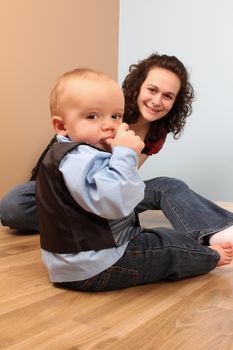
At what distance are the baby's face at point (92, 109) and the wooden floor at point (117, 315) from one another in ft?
1.03

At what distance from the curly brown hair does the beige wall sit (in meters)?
0.51

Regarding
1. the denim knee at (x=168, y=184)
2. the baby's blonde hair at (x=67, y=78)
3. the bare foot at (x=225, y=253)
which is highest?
the baby's blonde hair at (x=67, y=78)

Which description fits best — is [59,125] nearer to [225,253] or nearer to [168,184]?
[225,253]

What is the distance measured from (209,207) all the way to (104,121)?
617 mm

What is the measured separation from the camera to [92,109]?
850mm

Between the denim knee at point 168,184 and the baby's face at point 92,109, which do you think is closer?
the baby's face at point 92,109

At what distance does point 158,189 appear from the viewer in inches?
56.9

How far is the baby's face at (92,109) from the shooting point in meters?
0.85

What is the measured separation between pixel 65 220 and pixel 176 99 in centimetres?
89

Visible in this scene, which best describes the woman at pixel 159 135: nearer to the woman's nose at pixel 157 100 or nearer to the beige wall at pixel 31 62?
the woman's nose at pixel 157 100

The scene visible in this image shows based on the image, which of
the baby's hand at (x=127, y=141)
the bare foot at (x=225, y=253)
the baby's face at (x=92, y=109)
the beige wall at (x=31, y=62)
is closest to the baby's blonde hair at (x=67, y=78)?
the baby's face at (x=92, y=109)

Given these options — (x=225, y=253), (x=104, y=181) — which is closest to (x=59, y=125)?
(x=104, y=181)

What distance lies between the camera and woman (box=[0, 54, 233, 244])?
1332mm

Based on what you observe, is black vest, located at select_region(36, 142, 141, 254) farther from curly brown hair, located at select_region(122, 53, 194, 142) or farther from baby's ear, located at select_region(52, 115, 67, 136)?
curly brown hair, located at select_region(122, 53, 194, 142)
